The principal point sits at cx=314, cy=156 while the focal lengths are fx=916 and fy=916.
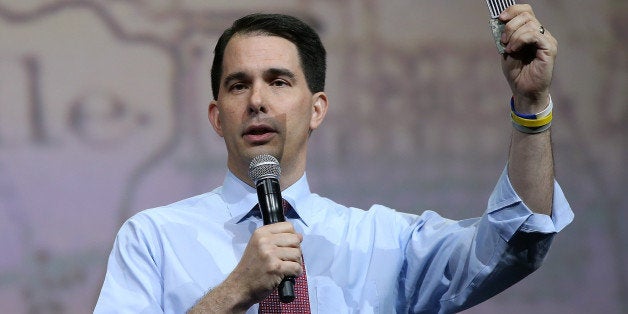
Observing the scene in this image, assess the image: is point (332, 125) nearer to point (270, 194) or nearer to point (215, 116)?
point (215, 116)

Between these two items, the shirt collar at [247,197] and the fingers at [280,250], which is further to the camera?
the shirt collar at [247,197]

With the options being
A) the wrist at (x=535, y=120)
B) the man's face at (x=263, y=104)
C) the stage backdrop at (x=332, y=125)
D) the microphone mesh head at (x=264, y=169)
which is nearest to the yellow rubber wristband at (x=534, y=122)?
the wrist at (x=535, y=120)

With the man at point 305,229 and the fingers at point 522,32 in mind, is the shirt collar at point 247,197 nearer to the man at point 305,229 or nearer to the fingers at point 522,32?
the man at point 305,229

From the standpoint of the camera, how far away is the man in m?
1.86

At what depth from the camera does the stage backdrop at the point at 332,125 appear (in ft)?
9.73

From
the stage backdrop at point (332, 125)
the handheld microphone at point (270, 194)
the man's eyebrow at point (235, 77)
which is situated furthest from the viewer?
the stage backdrop at point (332, 125)

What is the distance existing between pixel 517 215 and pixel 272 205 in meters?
0.51

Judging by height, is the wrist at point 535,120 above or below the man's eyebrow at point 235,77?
below

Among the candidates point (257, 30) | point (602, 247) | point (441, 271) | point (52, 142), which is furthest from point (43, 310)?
point (602, 247)

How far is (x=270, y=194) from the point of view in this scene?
6.04 ft

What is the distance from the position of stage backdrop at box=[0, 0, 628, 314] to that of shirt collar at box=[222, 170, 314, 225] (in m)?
0.82

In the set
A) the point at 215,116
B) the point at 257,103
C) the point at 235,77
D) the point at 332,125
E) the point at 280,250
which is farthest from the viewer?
the point at 332,125

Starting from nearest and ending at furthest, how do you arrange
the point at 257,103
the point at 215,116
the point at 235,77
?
the point at 257,103, the point at 235,77, the point at 215,116

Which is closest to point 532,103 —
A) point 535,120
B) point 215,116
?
point 535,120
